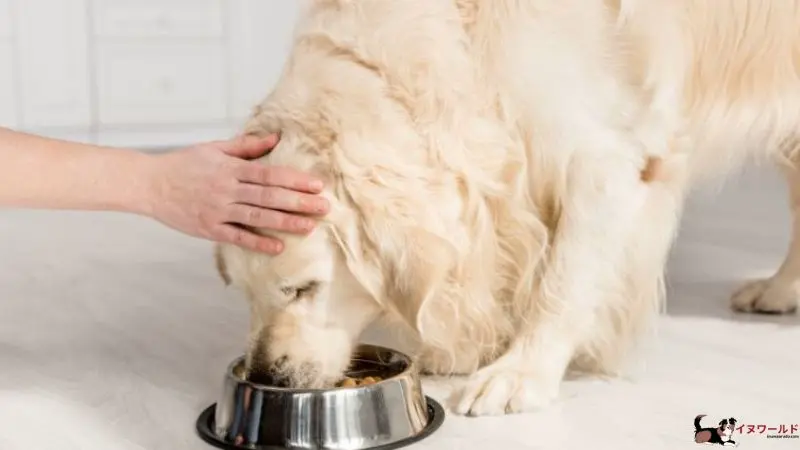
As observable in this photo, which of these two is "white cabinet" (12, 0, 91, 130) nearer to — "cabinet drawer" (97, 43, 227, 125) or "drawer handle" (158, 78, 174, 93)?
"cabinet drawer" (97, 43, 227, 125)

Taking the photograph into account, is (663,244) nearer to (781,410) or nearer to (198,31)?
(781,410)

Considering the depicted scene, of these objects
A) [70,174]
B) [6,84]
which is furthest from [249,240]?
[6,84]

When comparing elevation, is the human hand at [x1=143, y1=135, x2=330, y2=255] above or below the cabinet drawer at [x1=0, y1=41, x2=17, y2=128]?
above

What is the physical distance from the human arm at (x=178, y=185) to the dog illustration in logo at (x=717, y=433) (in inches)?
24.8

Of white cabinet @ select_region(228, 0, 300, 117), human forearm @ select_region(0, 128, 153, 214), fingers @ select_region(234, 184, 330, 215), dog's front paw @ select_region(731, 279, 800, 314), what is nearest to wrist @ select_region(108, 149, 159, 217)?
human forearm @ select_region(0, 128, 153, 214)

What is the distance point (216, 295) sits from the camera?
2.45m

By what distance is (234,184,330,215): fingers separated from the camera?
1497 mm

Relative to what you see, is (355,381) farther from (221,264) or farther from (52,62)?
(52,62)

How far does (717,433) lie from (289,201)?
2.29ft

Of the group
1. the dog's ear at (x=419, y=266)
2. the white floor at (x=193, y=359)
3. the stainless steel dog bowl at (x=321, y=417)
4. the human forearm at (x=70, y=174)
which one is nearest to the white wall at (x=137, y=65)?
the white floor at (x=193, y=359)

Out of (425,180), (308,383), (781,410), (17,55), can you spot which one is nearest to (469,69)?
(425,180)

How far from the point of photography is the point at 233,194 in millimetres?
1574

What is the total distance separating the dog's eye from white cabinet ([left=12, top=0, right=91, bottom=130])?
3.51m

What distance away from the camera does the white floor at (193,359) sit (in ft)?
5.03
